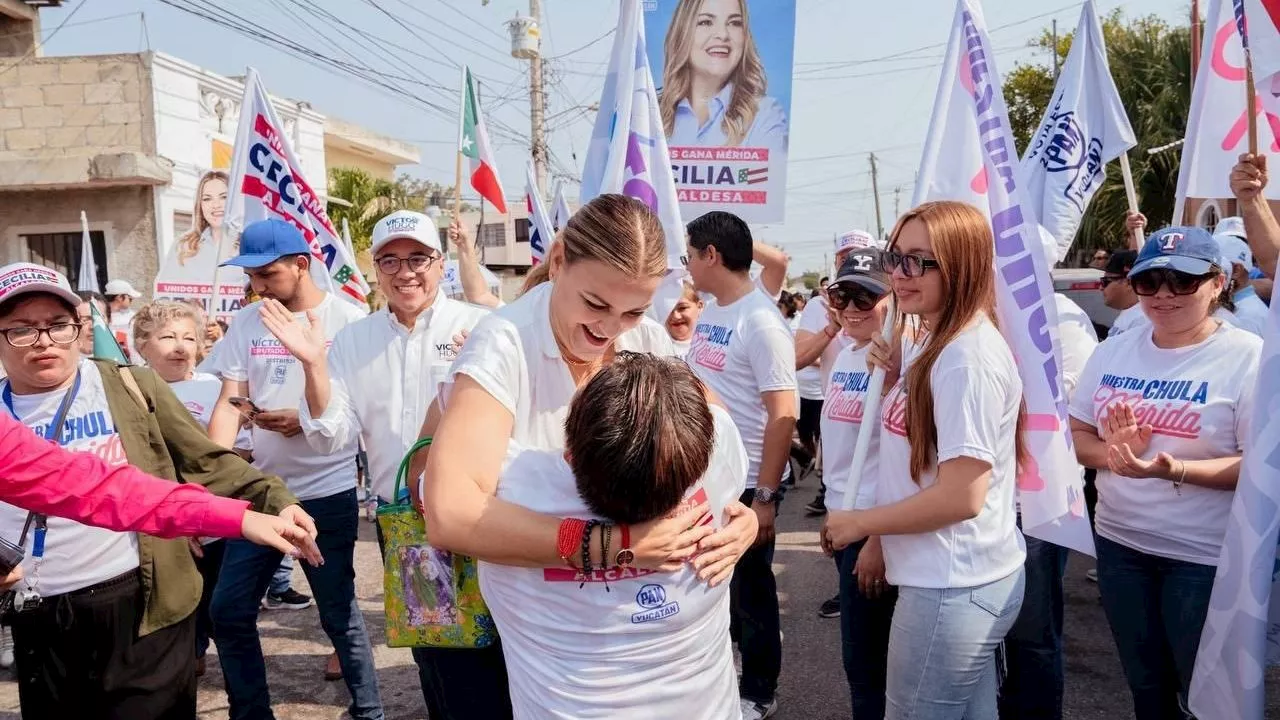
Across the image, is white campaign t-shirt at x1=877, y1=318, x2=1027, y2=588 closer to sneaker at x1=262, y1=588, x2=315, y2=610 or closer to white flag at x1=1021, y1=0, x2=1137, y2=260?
white flag at x1=1021, y1=0, x2=1137, y2=260

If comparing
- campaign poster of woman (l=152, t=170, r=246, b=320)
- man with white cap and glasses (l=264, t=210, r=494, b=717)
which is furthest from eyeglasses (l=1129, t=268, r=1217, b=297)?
campaign poster of woman (l=152, t=170, r=246, b=320)

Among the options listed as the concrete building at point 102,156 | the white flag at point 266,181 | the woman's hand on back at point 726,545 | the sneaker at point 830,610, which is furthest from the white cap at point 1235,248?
the concrete building at point 102,156

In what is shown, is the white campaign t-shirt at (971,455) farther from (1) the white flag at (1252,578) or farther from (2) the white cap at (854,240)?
(2) the white cap at (854,240)

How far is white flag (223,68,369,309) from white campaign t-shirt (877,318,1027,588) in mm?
4115

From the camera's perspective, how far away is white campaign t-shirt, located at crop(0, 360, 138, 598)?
2.51 m

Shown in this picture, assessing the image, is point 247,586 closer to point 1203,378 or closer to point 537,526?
point 537,526

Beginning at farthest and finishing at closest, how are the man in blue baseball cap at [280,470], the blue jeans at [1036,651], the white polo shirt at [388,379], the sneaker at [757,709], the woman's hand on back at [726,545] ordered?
1. the sneaker at [757,709]
2. the white polo shirt at [388,379]
3. the man in blue baseball cap at [280,470]
4. the blue jeans at [1036,651]
5. the woman's hand on back at [726,545]

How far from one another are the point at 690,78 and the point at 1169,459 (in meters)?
3.45

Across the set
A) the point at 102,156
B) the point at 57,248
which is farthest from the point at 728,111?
the point at 57,248

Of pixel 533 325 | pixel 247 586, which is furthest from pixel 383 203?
pixel 533 325

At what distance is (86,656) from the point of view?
8.33 ft

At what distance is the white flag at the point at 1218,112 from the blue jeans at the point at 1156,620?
183 centimetres

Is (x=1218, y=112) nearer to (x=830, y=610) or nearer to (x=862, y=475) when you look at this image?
(x=862, y=475)

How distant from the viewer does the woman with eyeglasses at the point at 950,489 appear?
2189 mm
